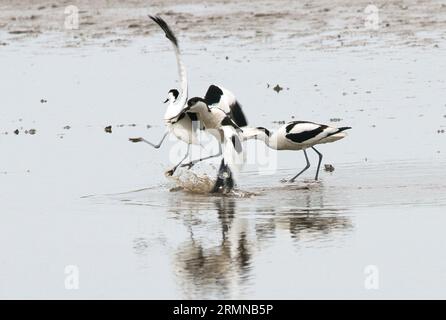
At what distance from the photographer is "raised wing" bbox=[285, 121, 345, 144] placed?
555 inches

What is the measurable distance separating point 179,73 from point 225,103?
724 millimetres

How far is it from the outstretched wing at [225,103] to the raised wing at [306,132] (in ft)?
2.11

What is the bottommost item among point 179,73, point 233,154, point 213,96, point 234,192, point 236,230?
point 234,192

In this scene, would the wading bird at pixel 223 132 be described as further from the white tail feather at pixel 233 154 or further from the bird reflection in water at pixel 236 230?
the bird reflection in water at pixel 236 230

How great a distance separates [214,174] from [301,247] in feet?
13.3

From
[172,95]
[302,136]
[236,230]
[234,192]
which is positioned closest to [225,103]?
[172,95]

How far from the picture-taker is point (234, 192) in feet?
42.5

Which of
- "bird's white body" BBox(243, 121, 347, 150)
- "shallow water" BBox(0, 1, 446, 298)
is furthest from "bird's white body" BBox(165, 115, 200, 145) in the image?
"bird's white body" BBox(243, 121, 347, 150)

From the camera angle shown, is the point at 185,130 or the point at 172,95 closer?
the point at 185,130

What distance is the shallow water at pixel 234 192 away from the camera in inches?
364

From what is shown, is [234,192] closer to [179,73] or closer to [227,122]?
[227,122]

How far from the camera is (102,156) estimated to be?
15258mm

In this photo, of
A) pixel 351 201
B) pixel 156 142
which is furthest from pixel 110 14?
pixel 351 201
